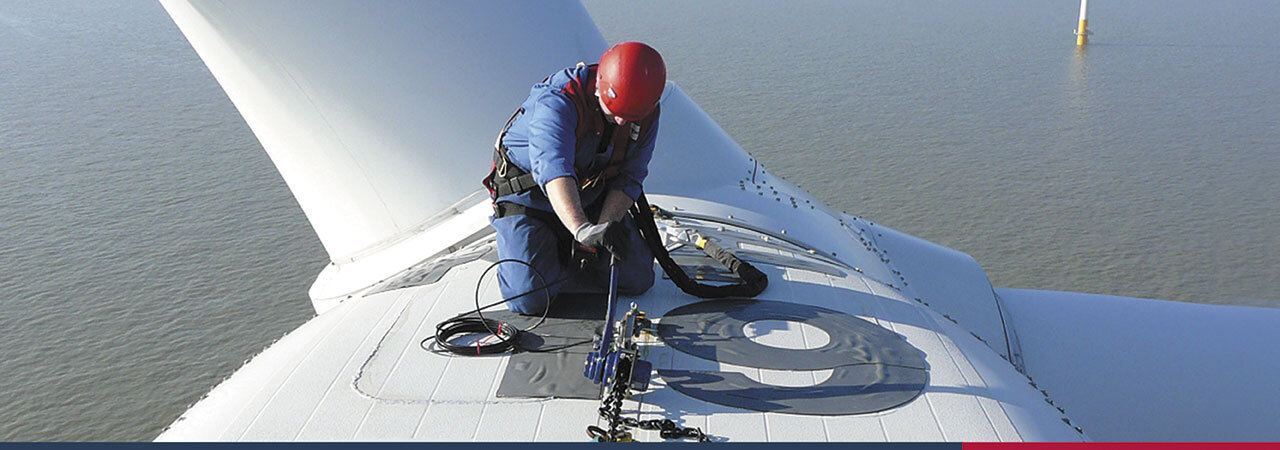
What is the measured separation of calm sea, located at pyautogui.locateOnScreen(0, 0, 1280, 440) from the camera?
10086 mm

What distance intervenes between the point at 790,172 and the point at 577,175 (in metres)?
10.1

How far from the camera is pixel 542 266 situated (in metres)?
4.77

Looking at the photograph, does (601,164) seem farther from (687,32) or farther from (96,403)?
(687,32)

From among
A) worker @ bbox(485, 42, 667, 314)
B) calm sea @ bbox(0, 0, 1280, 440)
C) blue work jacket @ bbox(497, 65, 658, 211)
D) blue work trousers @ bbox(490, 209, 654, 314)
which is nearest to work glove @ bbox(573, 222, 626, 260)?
worker @ bbox(485, 42, 667, 314)

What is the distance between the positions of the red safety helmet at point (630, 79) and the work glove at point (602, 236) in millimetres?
496

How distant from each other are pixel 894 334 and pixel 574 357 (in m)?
1.40

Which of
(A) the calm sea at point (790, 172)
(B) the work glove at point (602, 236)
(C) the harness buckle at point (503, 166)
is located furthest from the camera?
(A) the calm sea at point (790, 172)

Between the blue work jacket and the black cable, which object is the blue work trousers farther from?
the blue work jacket

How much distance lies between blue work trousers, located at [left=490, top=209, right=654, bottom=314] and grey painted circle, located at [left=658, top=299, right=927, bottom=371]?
0.27 metres

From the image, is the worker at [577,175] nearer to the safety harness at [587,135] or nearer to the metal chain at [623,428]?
the safety harness at [587,135]

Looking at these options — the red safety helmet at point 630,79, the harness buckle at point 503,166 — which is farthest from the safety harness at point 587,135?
the red safety helmet at point 630,79

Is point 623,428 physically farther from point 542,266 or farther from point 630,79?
point 630,79

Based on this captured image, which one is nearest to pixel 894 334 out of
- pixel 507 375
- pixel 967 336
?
pixel 967 336

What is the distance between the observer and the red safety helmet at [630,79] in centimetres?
425
